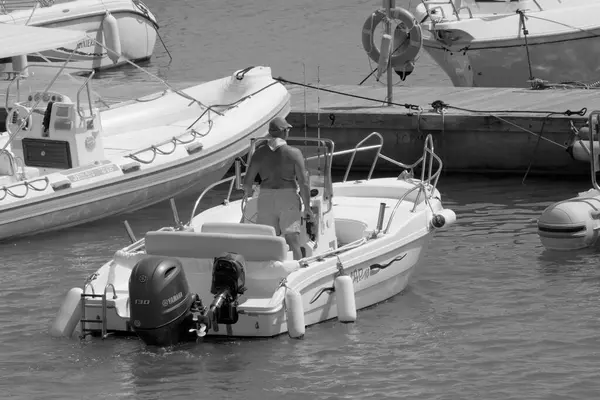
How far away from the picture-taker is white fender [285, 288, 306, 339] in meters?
9.92

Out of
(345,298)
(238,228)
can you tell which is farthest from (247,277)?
(345,298)

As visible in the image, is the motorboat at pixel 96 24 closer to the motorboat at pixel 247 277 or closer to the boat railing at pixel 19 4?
the boat railing at pixel 19 4

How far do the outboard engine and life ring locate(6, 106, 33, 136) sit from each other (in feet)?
17.6

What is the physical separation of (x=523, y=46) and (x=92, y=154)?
316 inches

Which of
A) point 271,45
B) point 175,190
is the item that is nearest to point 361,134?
point 175,190

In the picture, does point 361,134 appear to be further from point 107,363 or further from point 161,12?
point 161,12

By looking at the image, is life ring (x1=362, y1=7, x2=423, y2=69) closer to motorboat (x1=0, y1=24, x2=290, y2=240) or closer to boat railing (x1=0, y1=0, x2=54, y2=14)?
motorboat (x1=0, y1=24, x2=290, y2=240)

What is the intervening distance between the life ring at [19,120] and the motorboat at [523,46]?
7.71 m

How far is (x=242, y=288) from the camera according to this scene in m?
9.98

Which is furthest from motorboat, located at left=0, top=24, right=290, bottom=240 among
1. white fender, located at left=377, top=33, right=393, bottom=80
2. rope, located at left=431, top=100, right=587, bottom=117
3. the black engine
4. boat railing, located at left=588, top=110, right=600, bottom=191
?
the black engine

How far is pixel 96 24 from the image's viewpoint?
86.6ft

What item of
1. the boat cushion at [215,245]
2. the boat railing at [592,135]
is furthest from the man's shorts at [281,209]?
the boat railing at [592,135]

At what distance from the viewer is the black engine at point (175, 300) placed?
9.60 metres

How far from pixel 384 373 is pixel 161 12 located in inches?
1078
